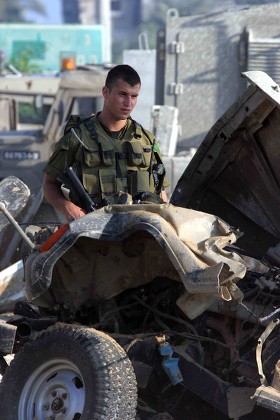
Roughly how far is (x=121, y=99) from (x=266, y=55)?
6700 mm

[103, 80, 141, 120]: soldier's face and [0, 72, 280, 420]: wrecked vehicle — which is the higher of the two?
[103, 80, 141, 120]: soldier's face

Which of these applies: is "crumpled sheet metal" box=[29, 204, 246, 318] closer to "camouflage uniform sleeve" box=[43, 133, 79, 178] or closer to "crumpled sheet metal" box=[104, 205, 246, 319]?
"crumpled sheet metal" box=[104, 205, 246, 319]

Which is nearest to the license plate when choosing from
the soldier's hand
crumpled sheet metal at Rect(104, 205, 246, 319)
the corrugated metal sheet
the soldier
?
the corrugated metal sheet

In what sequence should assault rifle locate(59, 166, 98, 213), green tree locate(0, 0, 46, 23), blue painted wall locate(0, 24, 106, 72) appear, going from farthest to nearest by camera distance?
green tree locate(0, 0, 46, 23), blue painted wall locate(0, 24, 106, 72), assault rifle locate(59, 166, 98, 213)

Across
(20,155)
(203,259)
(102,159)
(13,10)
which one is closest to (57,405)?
(203,259)

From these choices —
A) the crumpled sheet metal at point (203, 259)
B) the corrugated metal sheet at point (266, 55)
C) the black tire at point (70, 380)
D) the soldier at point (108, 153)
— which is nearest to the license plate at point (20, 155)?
the corrugated metal sheet at point (266, 55)

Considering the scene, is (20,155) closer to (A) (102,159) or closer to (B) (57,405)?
(A) (102,159)

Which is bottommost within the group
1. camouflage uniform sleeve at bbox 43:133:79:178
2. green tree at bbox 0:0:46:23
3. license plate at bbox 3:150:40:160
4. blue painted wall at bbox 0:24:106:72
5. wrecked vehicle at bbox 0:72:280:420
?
green tree at bbox 0:0:46:23

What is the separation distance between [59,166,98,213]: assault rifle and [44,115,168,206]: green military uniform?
7 centimetres

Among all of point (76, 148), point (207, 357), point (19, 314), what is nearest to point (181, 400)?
point (207, 357)

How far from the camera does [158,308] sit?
579 cm

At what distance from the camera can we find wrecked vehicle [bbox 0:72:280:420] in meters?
5.07

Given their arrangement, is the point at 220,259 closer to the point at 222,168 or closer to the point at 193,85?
the point at 222,168

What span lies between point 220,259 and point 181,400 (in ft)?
2.99
